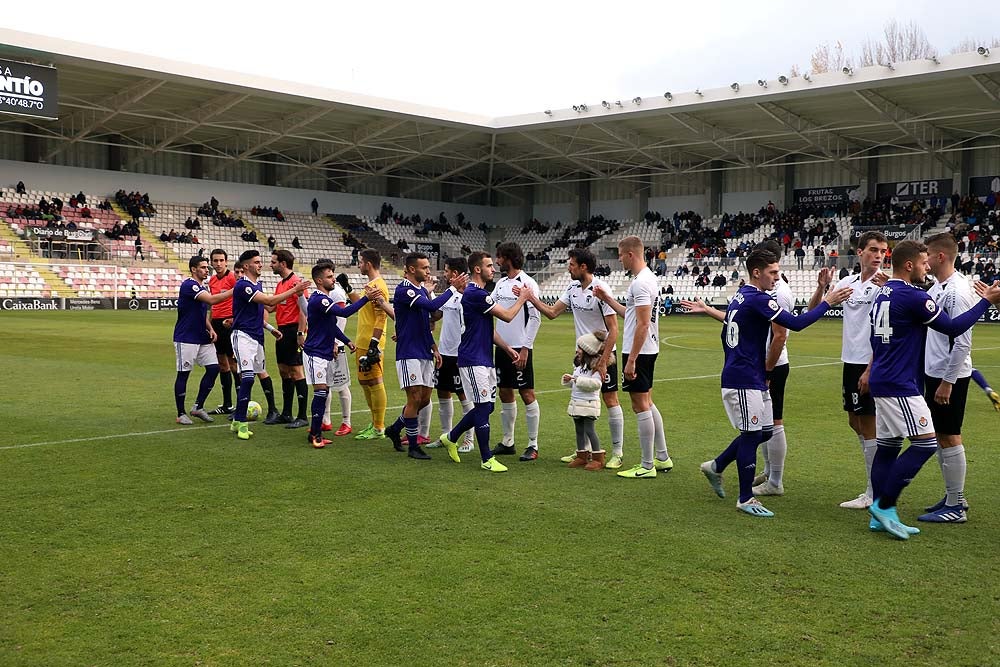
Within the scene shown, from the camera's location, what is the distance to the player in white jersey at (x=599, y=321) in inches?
313

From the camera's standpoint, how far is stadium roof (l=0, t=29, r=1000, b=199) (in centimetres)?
3778

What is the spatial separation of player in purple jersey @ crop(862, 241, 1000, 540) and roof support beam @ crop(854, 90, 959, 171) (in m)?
35.9

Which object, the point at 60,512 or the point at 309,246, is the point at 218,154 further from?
the point at 60,512

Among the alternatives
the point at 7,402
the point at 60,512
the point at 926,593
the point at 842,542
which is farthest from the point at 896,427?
the point at 7,402

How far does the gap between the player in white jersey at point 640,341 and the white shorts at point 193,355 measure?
16.8ft

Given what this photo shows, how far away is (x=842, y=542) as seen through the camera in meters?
5.89

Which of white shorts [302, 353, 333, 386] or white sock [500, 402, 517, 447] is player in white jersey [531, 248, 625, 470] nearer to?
white sock [500, 402, 517, 447]

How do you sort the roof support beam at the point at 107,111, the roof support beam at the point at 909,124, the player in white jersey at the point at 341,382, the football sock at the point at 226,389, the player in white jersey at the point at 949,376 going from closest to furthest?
the player in white jersey at the point at 949,376, the player in white jersey at the point at 341,382, the football sock at the point at 226,389, the roof support beam at the point at 909,124, the roof support beam at the point at 107,111

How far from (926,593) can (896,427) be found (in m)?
1.32

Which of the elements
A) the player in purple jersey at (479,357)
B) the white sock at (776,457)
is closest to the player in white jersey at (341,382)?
the player in purple jersey at (479,357)

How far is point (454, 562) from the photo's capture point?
539 cm

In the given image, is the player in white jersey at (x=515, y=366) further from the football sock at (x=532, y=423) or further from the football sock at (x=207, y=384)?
the football sock at (x=207, y=384)

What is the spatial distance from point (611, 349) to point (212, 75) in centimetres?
3548

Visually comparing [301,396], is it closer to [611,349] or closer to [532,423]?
[532,423]
